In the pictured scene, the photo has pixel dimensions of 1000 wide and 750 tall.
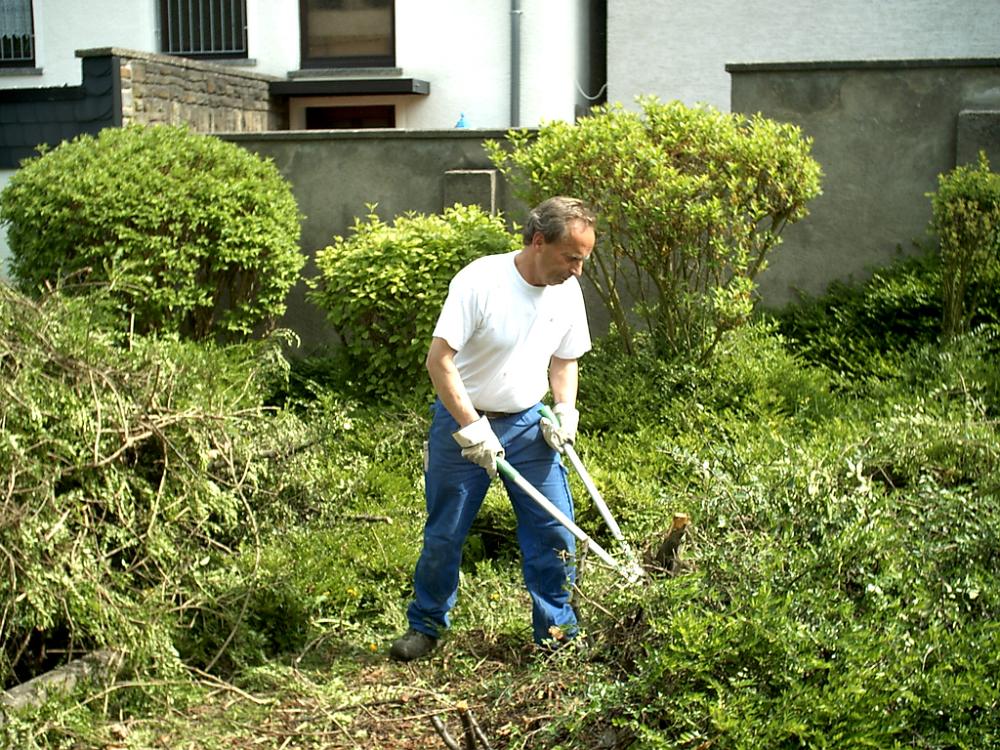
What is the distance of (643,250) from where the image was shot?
8.08m

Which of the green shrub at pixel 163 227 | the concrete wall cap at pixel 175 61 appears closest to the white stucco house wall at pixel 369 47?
the concrete wall cap at pixel 175 61

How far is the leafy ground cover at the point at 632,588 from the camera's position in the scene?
404 cm

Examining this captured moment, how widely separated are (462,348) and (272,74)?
968 cm

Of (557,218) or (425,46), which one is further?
(425,46)

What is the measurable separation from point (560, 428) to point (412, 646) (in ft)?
3.67

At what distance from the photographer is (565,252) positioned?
526 cm

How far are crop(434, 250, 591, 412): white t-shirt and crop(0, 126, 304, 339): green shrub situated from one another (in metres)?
3.68

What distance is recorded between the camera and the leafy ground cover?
4.04 metres

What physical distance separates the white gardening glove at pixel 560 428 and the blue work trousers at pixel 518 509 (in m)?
0.06

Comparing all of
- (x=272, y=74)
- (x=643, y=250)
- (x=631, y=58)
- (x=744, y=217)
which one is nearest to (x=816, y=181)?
(x=744, y=217)

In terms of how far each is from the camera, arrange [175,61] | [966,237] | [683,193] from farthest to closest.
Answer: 1. [175,61]
2. [966,237]
3. [683,193]

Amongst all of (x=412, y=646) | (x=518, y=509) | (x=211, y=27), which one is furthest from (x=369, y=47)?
(x=412, y=646)

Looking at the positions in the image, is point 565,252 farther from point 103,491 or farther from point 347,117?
point 347,117

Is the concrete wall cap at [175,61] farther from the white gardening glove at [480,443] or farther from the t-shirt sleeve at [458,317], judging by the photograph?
the white gardening glove at [480,443]
